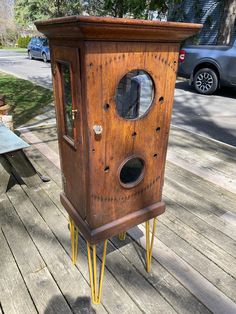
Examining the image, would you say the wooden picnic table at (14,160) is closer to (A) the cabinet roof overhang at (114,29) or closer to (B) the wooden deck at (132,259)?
(B) the wooden deck at (132,259)

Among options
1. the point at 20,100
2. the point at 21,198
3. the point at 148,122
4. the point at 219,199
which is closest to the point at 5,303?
the point at 21,198

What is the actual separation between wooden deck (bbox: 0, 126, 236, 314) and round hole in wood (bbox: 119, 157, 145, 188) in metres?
0.76

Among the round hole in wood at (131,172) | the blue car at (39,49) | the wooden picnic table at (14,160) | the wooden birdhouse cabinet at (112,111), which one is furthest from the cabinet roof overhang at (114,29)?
the blue car at (39,49)

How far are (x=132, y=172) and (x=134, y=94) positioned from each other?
0.40 meters

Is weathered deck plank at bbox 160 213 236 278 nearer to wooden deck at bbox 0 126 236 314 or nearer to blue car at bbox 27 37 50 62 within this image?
wooden deck at bbox 0 126 236 314

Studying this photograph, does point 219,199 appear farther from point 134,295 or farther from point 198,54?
point 198,54

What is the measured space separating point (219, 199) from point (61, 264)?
162 centimetres

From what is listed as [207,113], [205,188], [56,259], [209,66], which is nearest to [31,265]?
[56,259]

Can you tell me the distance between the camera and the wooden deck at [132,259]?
1.62 meters

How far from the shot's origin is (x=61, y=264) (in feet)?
6.14

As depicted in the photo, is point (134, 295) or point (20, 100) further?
point (20, 100)

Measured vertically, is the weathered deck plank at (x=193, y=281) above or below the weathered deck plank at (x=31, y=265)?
below

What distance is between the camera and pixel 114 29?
0.95m

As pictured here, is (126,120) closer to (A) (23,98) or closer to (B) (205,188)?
(B) (205,188)
